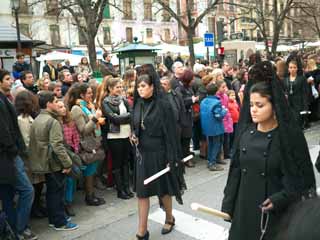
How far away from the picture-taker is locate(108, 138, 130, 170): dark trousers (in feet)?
19.9

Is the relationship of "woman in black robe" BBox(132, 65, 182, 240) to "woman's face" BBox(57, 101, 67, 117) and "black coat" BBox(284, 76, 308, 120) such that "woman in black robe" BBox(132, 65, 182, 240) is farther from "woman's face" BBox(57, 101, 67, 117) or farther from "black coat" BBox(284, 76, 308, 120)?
"black coat" BBox(284, 76, 308, 120)

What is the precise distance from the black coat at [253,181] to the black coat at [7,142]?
2312 mm

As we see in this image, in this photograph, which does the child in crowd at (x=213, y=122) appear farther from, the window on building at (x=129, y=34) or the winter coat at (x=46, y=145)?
the window on building at (x=129, y=34)

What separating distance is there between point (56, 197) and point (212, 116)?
3.40m

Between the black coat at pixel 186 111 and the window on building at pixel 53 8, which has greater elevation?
the window on building at pixel 53 8

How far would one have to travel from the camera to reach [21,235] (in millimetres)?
4832

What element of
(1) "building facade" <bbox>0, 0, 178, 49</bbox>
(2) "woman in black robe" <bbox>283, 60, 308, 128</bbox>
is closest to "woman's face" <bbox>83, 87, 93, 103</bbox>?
(2) "woman in black robe" <bbox>283, 60, 308, 128</bbox>

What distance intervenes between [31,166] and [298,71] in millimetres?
6078

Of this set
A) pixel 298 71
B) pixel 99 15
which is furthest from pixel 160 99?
pixel 99 15

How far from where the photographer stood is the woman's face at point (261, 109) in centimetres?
298

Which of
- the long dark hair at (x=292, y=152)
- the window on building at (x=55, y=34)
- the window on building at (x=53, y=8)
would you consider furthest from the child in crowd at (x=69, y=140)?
the window on building at (x=55, y=34)

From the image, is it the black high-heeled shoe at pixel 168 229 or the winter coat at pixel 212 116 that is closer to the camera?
the black high-heeled shoe at pixel 168 229

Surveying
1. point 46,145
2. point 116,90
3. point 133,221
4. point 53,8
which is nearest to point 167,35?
point 53,8

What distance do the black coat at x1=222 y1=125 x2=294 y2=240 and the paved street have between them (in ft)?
5.60
